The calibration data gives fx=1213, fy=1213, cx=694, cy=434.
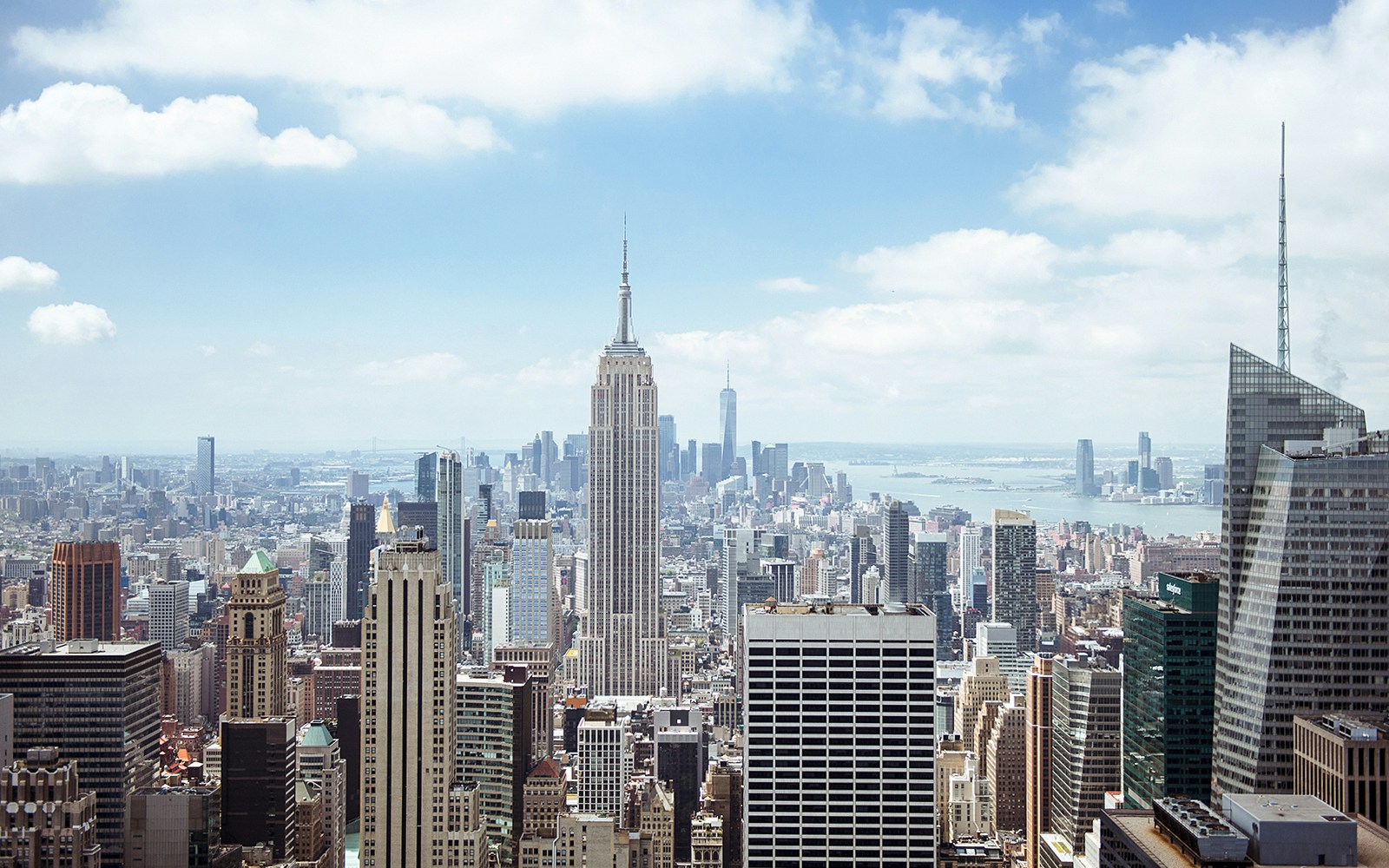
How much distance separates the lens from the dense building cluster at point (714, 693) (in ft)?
34.1

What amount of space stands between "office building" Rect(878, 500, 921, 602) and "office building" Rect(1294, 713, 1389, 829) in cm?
1558

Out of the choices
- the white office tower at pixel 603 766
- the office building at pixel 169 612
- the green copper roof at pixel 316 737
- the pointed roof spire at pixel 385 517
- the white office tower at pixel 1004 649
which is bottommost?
the white office tower at pixel 603 766

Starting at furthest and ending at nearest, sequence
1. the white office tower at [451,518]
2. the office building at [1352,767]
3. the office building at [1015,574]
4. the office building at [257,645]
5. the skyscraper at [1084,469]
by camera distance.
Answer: the office building at [1015,574], the white office tower at [451,518], the office building at [257,645], the skyscraper at [1084,469], the office building at [1352,767]

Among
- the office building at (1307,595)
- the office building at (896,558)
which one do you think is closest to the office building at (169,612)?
the office building at (1307,595)

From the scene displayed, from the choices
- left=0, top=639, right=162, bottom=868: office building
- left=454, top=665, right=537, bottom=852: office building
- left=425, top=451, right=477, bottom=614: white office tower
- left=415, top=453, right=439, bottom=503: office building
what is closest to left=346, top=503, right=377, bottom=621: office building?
left=415, top=453, right=439, bottom=503: office building

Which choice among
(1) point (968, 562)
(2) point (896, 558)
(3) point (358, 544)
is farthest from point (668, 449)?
(3) point (358, 544)

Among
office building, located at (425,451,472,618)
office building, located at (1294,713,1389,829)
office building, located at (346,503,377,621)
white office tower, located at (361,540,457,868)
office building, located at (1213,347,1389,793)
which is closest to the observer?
office building, located at (1294,713,1389,829)

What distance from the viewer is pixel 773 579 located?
27.7 meters

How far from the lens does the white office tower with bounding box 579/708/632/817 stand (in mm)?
A: 16109

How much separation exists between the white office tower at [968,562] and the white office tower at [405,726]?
555 inches

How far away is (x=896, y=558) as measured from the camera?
26922mm

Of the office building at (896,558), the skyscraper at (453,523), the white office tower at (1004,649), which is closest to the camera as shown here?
the white office tower at (1004,649)

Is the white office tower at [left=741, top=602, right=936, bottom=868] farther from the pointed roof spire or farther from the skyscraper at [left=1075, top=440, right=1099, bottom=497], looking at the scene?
the pointed roof spire

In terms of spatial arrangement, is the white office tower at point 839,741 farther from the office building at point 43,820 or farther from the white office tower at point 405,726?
the office building at point 43,820
